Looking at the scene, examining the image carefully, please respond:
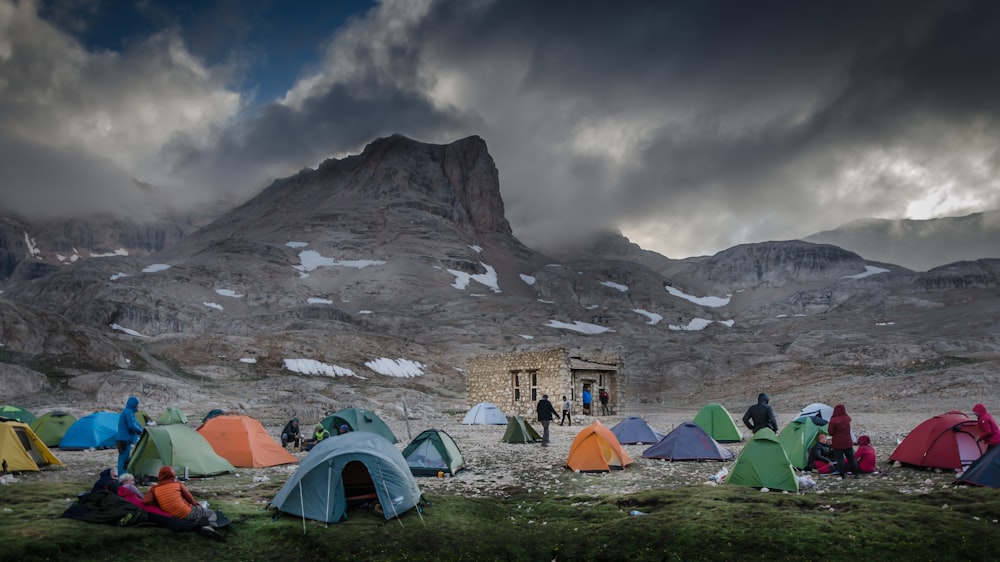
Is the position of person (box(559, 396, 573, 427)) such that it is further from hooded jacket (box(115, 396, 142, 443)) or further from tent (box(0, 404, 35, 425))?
tent (box(0, 404, 35, 425))

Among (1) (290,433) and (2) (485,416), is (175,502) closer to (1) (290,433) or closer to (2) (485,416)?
(1) (290,433)

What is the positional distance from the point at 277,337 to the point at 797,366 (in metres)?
59.4

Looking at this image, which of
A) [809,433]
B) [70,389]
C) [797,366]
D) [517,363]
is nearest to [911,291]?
[797,366]

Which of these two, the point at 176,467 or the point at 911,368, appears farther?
the point at 911,368

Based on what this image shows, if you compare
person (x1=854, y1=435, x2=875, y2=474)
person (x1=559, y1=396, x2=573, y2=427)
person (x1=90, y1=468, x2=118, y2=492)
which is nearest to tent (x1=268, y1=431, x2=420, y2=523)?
person (x1=90, y1=468, x2=118, y2=492)

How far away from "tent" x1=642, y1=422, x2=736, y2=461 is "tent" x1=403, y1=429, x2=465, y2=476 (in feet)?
21.0

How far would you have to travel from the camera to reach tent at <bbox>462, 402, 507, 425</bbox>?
3647 centimetres

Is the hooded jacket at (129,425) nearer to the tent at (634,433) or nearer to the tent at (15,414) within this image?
the tent at (15,414)

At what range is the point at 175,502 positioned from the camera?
10.2 meters

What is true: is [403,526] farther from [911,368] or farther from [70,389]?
[911,368]

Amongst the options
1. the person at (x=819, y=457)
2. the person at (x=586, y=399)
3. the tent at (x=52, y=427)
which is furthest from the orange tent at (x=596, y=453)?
the person at (x=586, y=399)

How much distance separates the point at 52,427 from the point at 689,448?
23810 mm

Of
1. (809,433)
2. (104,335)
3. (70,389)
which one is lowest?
(809,433)

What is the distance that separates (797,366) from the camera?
210 feet
